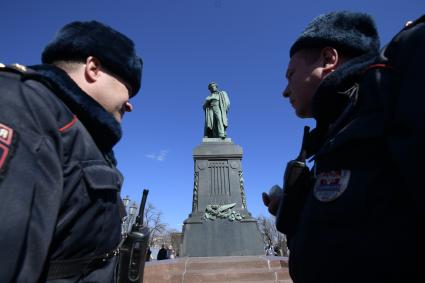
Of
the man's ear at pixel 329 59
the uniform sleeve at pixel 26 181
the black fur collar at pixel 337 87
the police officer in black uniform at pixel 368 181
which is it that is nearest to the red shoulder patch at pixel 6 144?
the uniform sleeve at pixel 26 181

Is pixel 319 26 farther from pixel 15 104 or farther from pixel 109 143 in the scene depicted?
pixel 15 104

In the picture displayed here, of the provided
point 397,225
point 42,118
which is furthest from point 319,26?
point 42,118

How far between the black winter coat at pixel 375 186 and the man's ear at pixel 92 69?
1.36 m

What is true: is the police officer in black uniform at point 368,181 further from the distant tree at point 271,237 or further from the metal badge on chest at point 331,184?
the distant tree at point 271,237

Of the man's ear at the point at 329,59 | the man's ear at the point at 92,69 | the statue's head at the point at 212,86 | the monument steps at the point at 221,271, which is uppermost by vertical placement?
the statue's head at the point at 212,86

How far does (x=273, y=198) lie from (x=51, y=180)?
1368 mm

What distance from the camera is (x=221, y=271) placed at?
6.18 metres

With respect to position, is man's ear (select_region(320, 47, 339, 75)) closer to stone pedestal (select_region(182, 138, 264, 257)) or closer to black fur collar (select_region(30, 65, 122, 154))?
black fur collar (select_region(30, 65, 122, 154))

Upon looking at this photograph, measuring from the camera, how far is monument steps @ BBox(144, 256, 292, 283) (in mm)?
6035

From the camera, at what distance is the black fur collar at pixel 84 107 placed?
1333mm

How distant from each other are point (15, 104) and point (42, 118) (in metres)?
0.10

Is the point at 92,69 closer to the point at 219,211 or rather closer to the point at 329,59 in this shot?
the point at 329,59

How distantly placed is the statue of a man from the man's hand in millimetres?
8453

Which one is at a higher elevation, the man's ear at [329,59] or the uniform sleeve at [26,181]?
the man's ear at [329,59]
